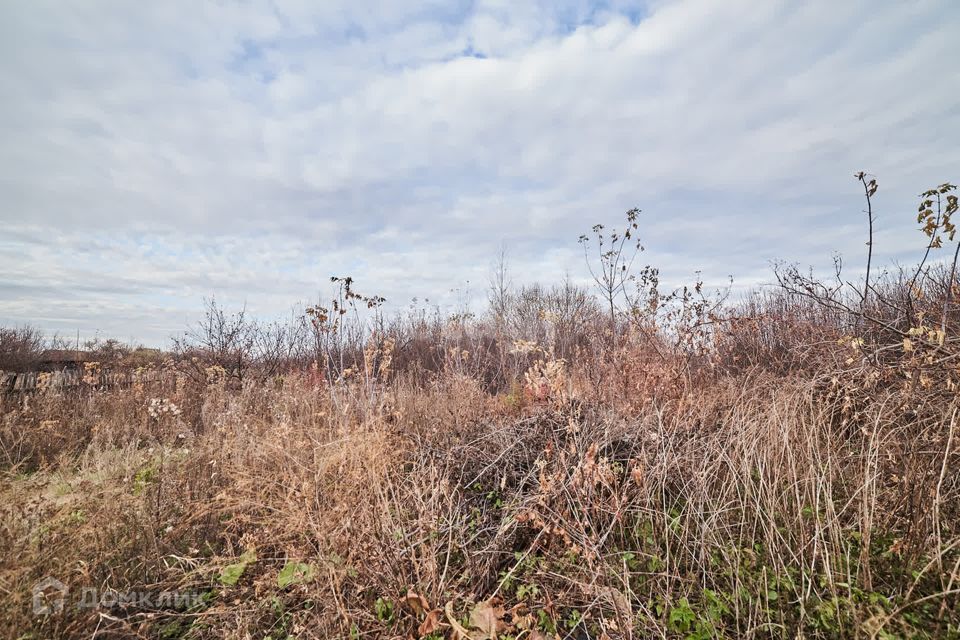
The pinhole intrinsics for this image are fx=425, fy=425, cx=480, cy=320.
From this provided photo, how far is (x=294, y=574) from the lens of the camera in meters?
2.72

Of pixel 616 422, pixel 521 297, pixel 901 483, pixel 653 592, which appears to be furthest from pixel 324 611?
pixel 521 297

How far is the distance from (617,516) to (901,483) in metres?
1.69

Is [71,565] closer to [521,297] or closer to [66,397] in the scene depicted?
[66,397]

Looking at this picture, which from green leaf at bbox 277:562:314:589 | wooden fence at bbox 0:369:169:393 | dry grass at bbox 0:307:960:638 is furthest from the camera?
wooden fence at bbox 0:369:169:393

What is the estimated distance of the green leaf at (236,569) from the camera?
278 cm

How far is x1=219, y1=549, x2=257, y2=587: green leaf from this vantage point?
2779mm

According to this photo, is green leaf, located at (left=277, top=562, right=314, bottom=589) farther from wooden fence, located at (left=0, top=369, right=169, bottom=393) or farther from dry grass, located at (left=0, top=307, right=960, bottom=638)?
wooden fence, located at (left=0, top=369, right=169, bottom=393)

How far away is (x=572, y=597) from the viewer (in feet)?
7.99
